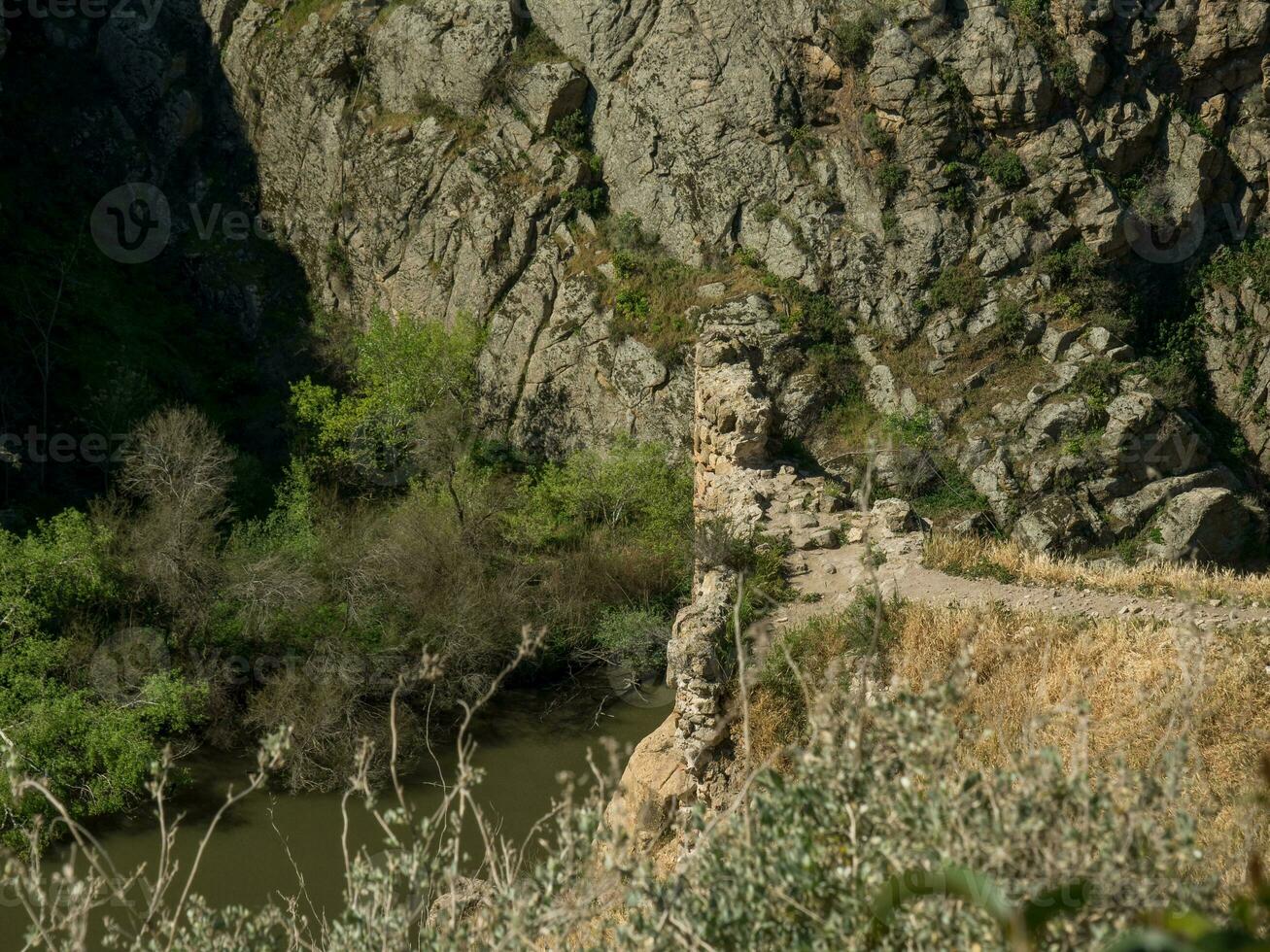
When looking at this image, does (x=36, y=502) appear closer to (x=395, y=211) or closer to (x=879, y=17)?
(x=395, y=211)

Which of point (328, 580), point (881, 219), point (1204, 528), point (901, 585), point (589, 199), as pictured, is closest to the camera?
point (901, 585)

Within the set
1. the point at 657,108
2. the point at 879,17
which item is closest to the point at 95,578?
the point at 657,108

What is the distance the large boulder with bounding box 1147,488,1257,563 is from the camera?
25.2 m

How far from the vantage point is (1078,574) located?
433 inches

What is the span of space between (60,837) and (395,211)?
21934 millimetres

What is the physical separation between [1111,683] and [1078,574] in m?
2.79

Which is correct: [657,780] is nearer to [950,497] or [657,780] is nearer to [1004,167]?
[950,497]

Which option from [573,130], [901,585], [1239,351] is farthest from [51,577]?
[1239,351]

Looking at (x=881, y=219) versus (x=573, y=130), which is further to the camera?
(x=573, y=130)

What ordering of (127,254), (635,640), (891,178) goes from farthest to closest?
(127,254), (891,178), (635,640)

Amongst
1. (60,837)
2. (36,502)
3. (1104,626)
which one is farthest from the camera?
(36,502)

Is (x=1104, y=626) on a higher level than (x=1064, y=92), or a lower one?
lower

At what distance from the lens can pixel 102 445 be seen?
2722 cm

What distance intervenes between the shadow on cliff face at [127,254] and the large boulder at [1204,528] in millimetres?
22625
